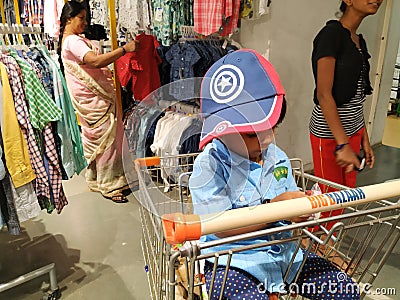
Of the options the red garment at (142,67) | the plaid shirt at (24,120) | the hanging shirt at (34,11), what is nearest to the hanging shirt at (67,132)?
the plaid shirt at (24,120)

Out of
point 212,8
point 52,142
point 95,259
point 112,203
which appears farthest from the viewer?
point 112,203

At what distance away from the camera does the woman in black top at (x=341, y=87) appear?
4.37 ft

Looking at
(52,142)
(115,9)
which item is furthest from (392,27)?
(52,142)

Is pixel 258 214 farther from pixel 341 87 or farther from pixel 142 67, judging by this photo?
pixel 142 67

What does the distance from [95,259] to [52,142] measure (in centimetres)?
75

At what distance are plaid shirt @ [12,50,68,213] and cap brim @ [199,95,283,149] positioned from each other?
1.00 metres

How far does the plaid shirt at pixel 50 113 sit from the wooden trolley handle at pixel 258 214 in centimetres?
111

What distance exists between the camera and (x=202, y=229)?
0.57 metres

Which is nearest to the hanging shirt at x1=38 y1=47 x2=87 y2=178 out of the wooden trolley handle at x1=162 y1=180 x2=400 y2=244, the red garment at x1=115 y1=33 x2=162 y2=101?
the red garment at x1=115 y1=33 x2=162 y2=101

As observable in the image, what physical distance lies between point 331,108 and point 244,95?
0.77 m

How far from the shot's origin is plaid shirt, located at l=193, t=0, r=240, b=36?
2426 mm

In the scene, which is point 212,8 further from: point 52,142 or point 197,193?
point 197,193

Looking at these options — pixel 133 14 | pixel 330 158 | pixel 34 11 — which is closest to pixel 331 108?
pixel 330 158

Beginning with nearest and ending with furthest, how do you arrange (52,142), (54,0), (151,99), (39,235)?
(151,99)
(52,142)
(39,235)
(54,0)
